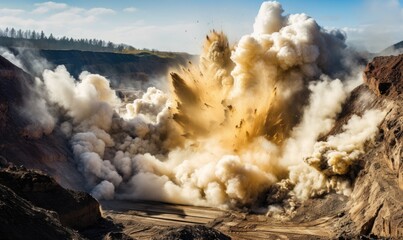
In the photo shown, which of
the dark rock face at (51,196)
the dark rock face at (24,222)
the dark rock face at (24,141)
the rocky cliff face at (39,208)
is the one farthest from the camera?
the dark rock face at (24,141)

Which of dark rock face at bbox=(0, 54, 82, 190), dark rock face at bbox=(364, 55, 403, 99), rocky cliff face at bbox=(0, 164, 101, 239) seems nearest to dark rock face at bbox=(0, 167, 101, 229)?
rocky cliff face at bbox=(0, 164, 101, 239)

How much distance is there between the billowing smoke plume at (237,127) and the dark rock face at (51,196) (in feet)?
34.0

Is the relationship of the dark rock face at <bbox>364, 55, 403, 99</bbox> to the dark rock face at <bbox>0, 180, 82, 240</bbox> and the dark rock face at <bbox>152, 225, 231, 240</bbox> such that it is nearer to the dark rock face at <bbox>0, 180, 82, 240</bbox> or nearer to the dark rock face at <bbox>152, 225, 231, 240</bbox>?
the dark rock face at <bbox>152, 225, 231, 240</bbox>

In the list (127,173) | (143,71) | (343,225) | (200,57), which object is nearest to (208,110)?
(200,57)

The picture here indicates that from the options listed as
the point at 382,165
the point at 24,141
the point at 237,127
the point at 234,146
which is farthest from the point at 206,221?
the point at 24,141

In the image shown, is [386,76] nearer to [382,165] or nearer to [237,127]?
[382,165]

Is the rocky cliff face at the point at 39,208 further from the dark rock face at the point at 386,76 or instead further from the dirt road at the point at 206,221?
the dark rock face at the point at 386,76

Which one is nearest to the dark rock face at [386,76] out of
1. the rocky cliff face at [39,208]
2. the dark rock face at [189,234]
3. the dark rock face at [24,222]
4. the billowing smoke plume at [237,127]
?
the billowing smoke plume at [237,127]

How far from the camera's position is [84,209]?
119 feet

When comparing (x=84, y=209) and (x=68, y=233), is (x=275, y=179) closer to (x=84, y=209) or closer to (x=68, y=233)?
(x=84, y=209)

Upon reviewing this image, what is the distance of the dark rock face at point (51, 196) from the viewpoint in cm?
3300

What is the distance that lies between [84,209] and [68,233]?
11.4m

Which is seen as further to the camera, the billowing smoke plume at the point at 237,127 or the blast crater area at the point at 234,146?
the billowing smoke plume at the point at 237,127

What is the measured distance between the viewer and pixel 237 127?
52.7 meters
